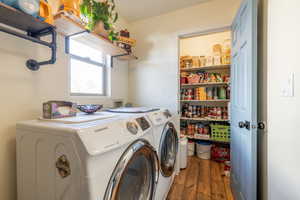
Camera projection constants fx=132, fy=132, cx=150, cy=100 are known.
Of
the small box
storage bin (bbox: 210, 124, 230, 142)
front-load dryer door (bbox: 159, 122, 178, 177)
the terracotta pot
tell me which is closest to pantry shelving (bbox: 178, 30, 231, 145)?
storage bin (bbox: 210, 124, 230, 142)

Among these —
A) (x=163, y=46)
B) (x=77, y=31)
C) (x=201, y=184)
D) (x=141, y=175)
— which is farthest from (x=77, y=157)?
(x=163, y=46)

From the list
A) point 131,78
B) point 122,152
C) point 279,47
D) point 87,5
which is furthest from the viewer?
point 131,78

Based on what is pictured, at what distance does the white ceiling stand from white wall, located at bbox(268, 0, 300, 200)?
124cm

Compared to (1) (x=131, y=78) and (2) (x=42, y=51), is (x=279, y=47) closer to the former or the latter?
(2) (x=42, y=51)

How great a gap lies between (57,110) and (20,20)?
1.95ft

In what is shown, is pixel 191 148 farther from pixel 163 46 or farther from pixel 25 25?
pixel 25 25

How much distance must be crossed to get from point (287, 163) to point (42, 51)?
5.96 ft

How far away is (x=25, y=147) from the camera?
2.45 feet

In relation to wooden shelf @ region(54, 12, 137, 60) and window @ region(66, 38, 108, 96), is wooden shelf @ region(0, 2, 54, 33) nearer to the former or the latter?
wooden shelf @ region(54, 12, 137, 60)

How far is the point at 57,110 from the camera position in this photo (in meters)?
0.90

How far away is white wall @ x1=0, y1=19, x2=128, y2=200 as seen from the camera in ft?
→ 2.82

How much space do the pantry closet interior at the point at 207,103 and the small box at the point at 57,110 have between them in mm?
1815

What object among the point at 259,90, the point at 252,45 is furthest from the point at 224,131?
the point at 252,45

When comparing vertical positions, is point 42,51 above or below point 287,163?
above
